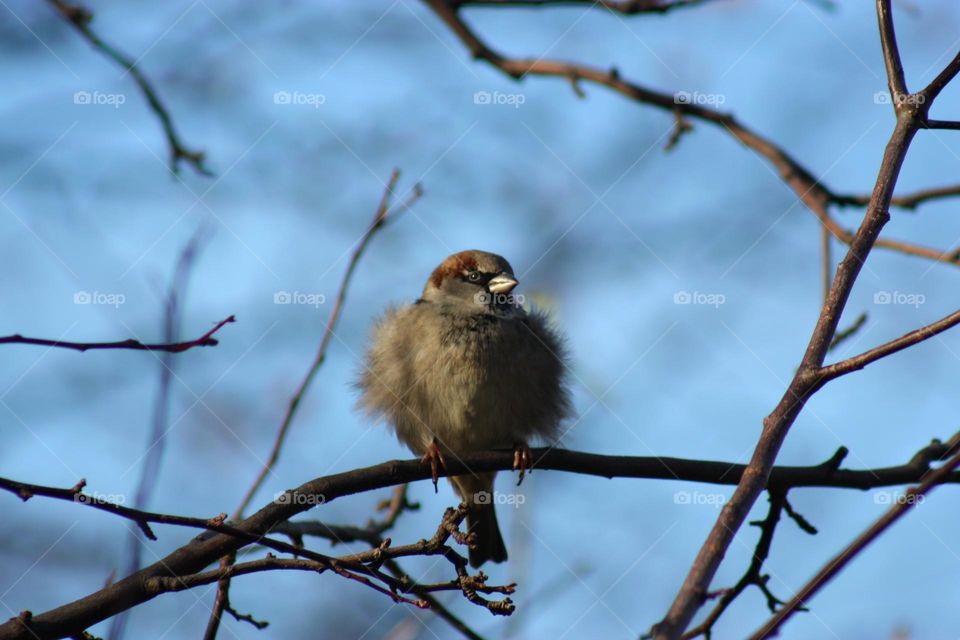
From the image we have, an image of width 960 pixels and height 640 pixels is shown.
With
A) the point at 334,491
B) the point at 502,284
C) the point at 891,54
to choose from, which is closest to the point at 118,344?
the point at 334,491

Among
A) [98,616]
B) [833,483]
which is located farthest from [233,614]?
[833,483]

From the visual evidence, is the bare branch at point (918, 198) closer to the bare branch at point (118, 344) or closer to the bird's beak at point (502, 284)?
the bird's beak at point (502, 284)

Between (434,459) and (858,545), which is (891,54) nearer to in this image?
(858,545)

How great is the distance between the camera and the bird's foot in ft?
11.4

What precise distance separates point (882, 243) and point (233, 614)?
110 inches

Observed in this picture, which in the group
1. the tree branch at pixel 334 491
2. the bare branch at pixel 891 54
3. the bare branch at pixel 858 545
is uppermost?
the bare branch at pixel 891 54

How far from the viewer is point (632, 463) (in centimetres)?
310

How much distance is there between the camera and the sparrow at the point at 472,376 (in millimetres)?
4359

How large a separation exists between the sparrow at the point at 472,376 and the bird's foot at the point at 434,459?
2 cm

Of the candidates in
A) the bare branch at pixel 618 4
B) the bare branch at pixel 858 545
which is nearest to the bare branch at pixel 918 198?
the bare branch at pixel 618 4

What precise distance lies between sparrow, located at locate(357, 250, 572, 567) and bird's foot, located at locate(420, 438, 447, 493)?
0.6 inches

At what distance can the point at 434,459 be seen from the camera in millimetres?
3871

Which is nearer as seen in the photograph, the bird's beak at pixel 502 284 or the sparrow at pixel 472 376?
the sparrow at pixel 472 376

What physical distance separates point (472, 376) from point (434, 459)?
577 mm
